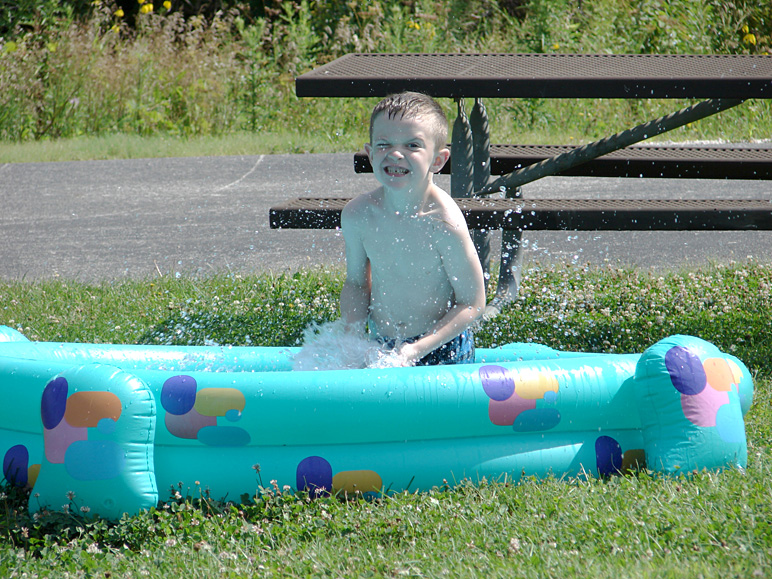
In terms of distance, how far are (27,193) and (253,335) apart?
14.9 feet

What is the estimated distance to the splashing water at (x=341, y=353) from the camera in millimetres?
2842

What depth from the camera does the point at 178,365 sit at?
3.05 m

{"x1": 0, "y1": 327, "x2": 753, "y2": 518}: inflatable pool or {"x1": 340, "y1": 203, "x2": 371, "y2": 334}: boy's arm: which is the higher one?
{"x1": 340, "y1": 203, "x2": 371, "y2": 334}: boy's arm

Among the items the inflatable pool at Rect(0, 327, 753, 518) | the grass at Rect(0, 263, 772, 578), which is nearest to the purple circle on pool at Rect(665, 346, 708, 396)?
the inflatable pool at Rect(0, 327, 753, 518)

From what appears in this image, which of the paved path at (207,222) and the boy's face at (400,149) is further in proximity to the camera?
the paved path at (207,222)

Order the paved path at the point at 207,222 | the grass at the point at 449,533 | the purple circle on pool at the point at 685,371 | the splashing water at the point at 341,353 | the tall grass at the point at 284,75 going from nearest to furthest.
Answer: the grass at the point at 449,533, the purple circle on pool at the point at 685,371, the splashing water at the point at 341,353, the paved path at the point at 207,222, the tall grass at the point at 284,75

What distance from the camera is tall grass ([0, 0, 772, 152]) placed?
9.89m

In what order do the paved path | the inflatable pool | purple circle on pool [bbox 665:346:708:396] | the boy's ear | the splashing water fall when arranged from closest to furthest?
1. the inflatable pool
2. purple circle on pool [bbox 665:346:708:396]
3. the boy's ear
4. the splashing water
5. the paved path

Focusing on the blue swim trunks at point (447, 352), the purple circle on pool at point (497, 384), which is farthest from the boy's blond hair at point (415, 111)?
the purple circle on pool at point (497, 384)

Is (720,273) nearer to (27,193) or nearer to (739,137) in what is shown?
(739,137)

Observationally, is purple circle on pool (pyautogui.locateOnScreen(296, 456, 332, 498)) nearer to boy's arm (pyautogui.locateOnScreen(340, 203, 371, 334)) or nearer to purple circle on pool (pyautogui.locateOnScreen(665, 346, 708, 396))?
boy's arm (pyautogui.locateOnScreen(340, 203, 371, 334))

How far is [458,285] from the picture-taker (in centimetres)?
280

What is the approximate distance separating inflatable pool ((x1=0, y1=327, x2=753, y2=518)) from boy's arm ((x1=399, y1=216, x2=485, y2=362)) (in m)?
0.25

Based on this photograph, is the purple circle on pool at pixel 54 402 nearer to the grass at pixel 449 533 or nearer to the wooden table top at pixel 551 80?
the grass at pixel 449 533
